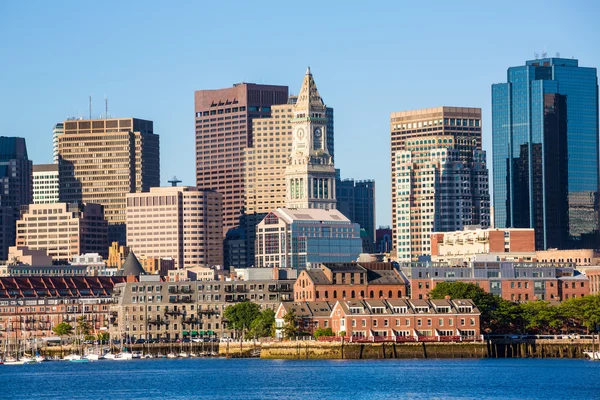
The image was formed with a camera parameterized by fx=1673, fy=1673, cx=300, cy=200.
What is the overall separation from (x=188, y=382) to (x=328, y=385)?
19829mm

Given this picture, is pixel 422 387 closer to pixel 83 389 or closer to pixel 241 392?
pixel 241 392

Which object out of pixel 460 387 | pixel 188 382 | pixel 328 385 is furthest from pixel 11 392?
pixel 460 387

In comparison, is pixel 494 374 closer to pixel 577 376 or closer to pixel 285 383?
pixel 577 376

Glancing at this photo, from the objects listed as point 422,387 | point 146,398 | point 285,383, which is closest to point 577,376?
point 422,387

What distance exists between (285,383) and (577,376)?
112ft

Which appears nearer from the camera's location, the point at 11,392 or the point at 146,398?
the point at 146,398

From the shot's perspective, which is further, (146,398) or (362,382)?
(362,382)

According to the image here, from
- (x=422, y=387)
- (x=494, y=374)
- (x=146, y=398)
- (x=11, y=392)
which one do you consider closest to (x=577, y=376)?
(x=494, y=374)

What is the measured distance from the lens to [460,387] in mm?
180000

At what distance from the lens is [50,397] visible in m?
180

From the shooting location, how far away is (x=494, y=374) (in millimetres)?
197125

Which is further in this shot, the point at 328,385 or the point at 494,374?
the point at 494,374

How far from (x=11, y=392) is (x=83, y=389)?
8.14 metres

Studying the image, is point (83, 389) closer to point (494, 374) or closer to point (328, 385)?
point (328, 385)
